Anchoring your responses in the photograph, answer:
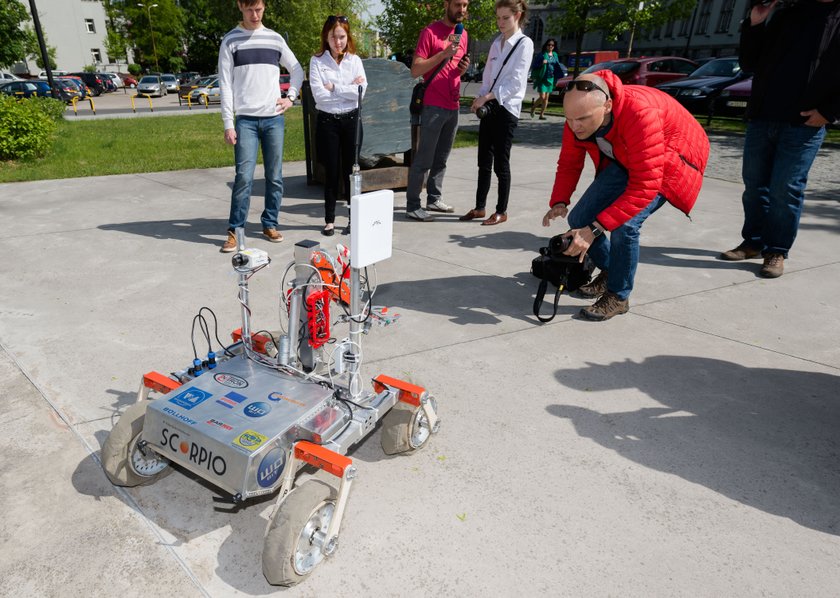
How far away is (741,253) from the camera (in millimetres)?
5184

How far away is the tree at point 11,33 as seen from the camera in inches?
1406

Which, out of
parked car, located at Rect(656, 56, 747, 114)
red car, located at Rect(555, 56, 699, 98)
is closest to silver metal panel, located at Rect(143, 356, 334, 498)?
parked car, located at Rect(656, 56, 747, 114)

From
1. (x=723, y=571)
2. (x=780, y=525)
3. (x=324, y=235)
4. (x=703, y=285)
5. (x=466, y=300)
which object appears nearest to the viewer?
(x=723, y=571)

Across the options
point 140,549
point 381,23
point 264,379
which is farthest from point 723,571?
point 381,23

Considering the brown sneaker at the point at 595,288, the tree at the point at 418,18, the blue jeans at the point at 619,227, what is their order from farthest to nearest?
the tree at the point at 418,18 < the brown sneaker at the point at 595,288 < the blue jeans at the point at 619,227

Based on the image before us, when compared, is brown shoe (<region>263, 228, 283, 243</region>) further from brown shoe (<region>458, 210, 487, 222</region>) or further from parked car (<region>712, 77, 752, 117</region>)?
parked car (<region>712, 77, 752, 117</region>)

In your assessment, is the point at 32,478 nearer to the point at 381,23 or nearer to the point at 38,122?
the point at 38,122

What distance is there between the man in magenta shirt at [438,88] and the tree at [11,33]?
4070 centimetres

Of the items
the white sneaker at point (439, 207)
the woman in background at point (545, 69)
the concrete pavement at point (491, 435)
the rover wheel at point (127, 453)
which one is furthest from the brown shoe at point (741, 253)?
the woman in background at point (545, 69)

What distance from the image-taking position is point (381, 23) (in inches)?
1037

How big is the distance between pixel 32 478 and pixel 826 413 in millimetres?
3819

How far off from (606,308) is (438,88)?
2.97m

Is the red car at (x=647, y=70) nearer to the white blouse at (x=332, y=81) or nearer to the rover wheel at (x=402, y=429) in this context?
the white blouse at (x=332, y=81)

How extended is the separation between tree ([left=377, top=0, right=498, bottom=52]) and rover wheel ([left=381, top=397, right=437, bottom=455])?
2286cm
